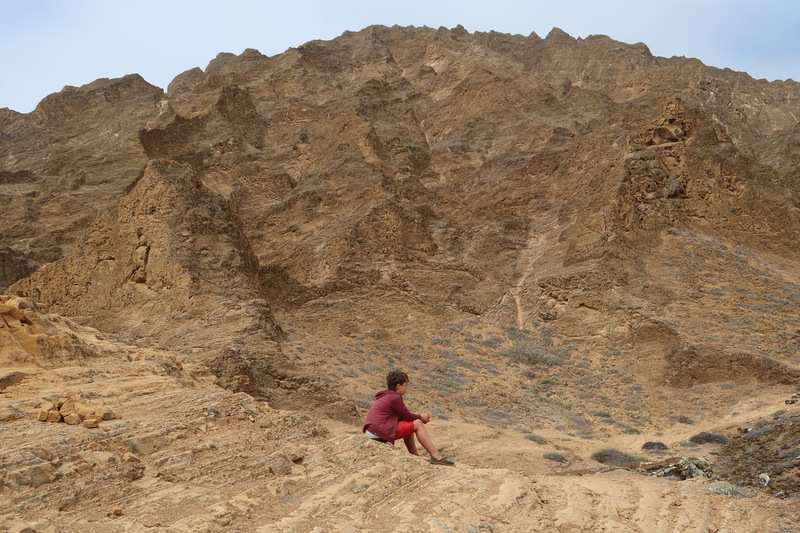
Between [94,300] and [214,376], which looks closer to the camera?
[214,376]

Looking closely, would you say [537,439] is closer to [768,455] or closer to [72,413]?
[768,455]

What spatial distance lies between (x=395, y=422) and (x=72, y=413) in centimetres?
334

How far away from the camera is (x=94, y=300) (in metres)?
18.4

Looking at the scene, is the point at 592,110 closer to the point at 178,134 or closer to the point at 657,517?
the point at 178,134

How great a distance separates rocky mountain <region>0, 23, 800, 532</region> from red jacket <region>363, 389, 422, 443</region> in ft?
1.62

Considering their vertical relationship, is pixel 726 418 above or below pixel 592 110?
below

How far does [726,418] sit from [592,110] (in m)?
34.1

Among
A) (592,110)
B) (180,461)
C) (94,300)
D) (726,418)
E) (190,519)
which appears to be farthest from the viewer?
(592,110)

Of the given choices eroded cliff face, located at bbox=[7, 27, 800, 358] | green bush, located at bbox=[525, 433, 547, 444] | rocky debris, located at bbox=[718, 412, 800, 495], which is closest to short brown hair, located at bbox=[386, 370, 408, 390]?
rocky debris, located at bbox=[718, 412, 800, 495]

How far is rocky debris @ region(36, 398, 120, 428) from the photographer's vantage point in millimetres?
6973

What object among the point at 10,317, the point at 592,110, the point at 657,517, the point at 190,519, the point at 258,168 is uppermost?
the point at 592,110

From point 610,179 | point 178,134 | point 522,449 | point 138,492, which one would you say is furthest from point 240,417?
point 178,134

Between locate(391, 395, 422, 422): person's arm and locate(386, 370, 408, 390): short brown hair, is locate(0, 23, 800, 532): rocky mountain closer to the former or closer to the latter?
locate(391, 395, 422, 422): person's arm

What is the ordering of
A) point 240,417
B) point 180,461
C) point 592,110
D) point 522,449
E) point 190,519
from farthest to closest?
1. point 592,110
2. point 522,449
3. point 240,417
4. point 180,461
5. point 190,519
